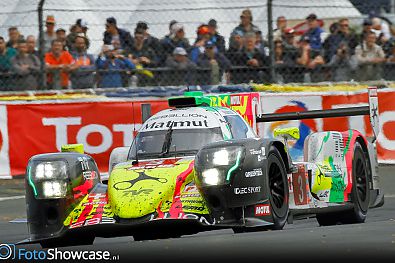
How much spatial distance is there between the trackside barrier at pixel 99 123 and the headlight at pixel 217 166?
268 inches

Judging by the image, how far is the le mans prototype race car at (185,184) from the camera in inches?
334

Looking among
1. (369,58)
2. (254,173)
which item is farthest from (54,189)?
(369,58)

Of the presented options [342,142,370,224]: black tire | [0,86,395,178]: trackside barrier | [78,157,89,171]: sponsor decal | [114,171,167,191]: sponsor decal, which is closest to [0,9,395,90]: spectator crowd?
[0,86,395,178]: trackside barrier

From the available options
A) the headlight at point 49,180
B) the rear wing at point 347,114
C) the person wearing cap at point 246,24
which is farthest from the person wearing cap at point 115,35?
the headlight at point 49,180

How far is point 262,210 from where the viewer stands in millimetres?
8656

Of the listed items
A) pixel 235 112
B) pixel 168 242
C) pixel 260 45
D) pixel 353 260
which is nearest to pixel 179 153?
pixel 235 112

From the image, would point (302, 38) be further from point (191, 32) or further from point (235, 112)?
point (235, 112)

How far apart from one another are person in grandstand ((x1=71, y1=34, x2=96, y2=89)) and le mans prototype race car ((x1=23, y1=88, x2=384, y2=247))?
5708mm

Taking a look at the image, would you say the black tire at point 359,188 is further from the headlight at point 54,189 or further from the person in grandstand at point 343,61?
the person in grandstand at point 343,61

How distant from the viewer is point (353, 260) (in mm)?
6020

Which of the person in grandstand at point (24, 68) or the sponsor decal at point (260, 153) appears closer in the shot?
the sponsor decal at point (260, 153)

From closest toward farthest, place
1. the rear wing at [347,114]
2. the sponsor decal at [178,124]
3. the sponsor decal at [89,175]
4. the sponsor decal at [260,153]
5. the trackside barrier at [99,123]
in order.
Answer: the sponsor decal at [260,153]
the sponsor decal at [89,175]
the sponsor decal at [178,124]
the rear wing at [347,114]
the trackside barrier at [99,123]

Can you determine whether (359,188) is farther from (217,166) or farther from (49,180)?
(49,180)

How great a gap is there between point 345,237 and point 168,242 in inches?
46.1
